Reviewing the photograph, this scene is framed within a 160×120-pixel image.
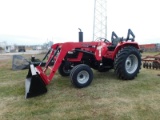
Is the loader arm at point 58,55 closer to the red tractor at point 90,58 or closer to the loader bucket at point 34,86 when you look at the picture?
the red tractor at point 90,58

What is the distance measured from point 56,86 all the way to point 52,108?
1.78 meters

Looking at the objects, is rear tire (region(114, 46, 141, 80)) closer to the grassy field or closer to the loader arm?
the grassy field

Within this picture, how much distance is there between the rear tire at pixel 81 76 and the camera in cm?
536

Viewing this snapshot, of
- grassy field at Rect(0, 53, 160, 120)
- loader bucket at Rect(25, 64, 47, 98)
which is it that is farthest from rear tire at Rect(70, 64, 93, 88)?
loader bucket at Rect(25, 64, 47, 98)

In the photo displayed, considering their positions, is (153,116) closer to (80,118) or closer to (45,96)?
(80,118)

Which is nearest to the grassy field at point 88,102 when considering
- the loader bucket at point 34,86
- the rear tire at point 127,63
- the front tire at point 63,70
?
the loader bucket at point 34,86

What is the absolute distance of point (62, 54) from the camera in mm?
5566

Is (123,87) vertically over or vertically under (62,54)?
under

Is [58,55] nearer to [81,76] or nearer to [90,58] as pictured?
[81,76]

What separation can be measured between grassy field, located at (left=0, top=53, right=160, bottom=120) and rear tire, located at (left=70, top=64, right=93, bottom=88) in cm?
20

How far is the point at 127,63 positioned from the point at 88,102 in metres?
2.77

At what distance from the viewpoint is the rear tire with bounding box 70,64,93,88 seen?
5.36 meters

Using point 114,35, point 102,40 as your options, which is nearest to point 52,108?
point 102,40

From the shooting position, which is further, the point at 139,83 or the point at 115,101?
the point at 139,83
